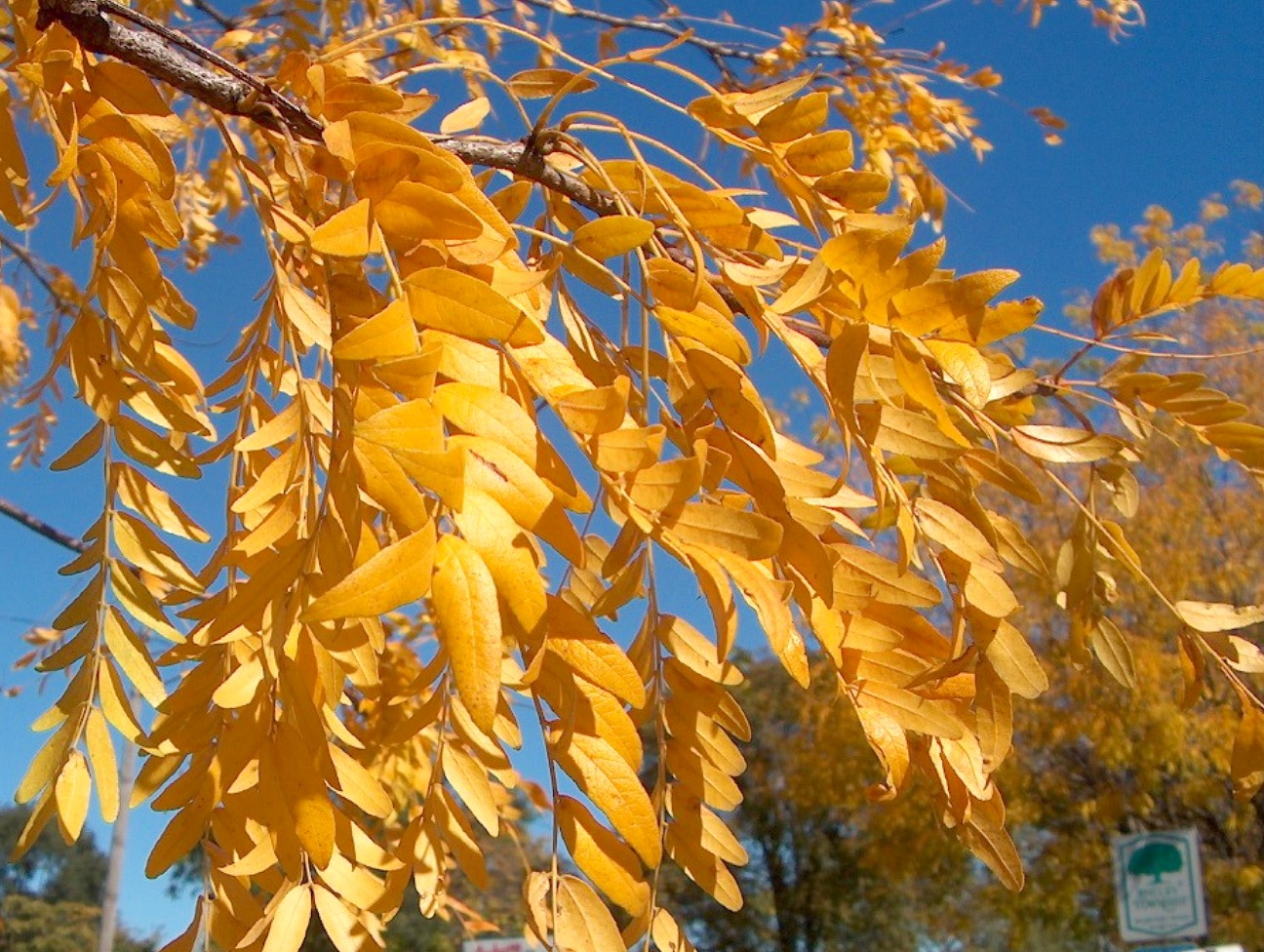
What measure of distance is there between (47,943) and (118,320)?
25.2 m

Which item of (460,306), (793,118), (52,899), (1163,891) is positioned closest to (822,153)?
(793,118)

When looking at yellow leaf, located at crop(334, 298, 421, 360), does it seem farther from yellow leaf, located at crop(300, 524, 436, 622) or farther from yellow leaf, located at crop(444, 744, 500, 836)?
yellow leaf, located at crop(444, 744, 500, 836)

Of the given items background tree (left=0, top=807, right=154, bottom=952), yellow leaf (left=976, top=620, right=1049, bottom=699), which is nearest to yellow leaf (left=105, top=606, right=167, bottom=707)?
yellow leaf (left=976, top=620, right=1049, bottom=699)

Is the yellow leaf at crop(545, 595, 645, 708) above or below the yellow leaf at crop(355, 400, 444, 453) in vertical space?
below

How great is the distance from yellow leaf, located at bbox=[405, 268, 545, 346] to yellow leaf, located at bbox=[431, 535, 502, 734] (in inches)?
5.2

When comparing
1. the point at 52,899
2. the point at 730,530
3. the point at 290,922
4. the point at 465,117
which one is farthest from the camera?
the point at 52,899

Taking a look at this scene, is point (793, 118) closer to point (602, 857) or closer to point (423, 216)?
point (423, 216)

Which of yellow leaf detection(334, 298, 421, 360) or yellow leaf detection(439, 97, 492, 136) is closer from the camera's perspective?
yellow leaf detection(334, 298, 421, 360)

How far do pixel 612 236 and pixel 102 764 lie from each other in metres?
0.44

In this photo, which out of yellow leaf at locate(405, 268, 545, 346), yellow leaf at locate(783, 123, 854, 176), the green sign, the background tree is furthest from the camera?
the background tree

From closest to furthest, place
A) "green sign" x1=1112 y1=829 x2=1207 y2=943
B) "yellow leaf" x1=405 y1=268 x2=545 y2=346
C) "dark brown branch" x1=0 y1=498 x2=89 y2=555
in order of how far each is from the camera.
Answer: "yellow leaf" x1=405 y1=268 x2=545 y2=346
"dark brown branch" x1=0 y1=498 x2=89 y2=555
"green sign" x1=1112 y1=829 x2=1207 y2=943

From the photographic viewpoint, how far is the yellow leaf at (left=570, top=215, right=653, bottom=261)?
1.80 feet

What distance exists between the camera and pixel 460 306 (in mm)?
463

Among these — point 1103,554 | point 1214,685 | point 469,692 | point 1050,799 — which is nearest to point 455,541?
point 469,692
